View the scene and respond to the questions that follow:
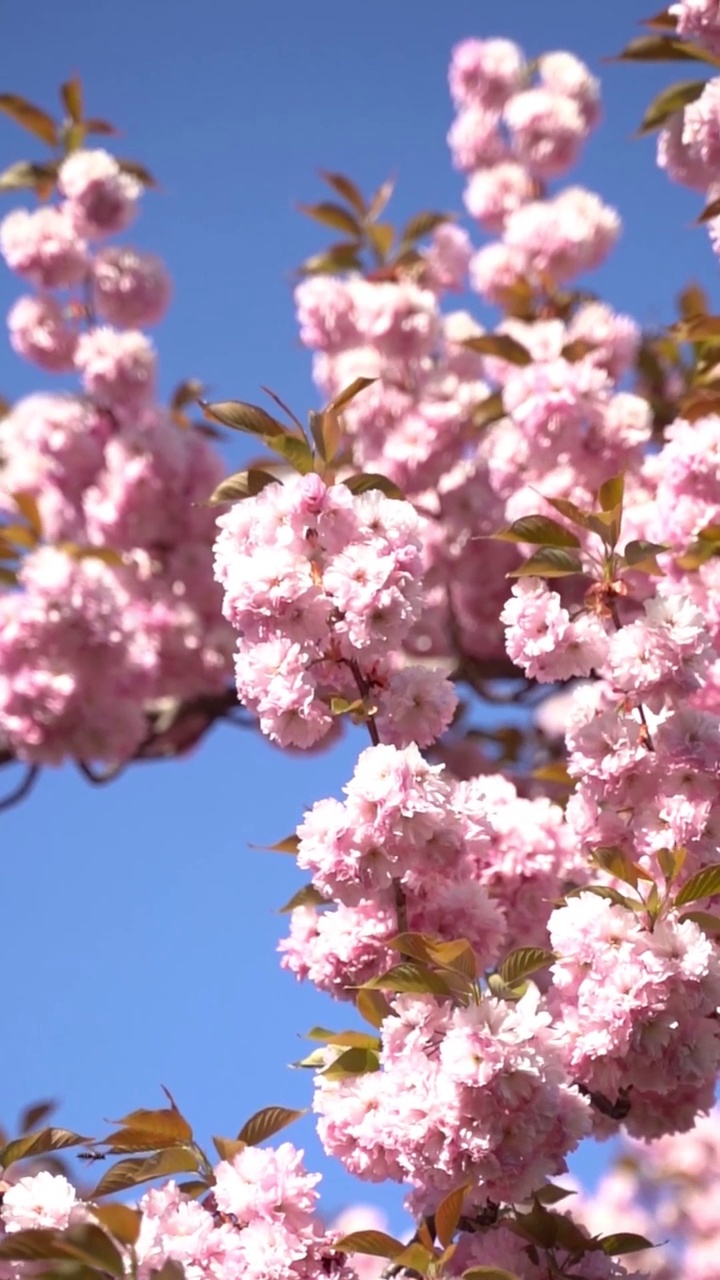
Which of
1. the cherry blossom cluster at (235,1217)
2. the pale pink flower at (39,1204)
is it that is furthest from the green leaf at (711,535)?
the pale pink flower at (39,1204)

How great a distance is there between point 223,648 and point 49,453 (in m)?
0.93

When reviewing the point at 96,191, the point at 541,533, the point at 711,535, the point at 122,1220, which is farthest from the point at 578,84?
the point at 122,1220

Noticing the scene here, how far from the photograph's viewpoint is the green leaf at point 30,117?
16.3 feet

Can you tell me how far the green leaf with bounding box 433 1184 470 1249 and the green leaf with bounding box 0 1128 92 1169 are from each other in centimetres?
49

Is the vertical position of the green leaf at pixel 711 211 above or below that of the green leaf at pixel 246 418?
above

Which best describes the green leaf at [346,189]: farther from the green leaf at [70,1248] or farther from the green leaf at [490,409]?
the green leaf at [70,1248]

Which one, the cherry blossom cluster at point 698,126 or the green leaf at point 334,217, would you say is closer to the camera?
the cherry blossom cluster at point 698,126

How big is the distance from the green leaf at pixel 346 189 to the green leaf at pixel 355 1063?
10.5 feet

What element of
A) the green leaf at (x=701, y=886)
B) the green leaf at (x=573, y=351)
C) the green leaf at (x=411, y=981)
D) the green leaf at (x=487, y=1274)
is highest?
the green leaf at (x=573, y=351)

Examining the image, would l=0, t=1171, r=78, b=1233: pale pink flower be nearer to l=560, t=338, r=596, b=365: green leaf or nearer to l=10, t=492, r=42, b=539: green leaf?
l=560, t=338, r=596, b=365: green leaf

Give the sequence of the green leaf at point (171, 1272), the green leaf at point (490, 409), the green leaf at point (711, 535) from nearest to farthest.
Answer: the green leaf at point (171, 1272) < the green leaf at point (711, 535) < the green leaf at point (490, 409)

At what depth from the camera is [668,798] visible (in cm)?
226

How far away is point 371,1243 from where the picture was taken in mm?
2041

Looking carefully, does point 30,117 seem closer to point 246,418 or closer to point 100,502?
point 100,502
